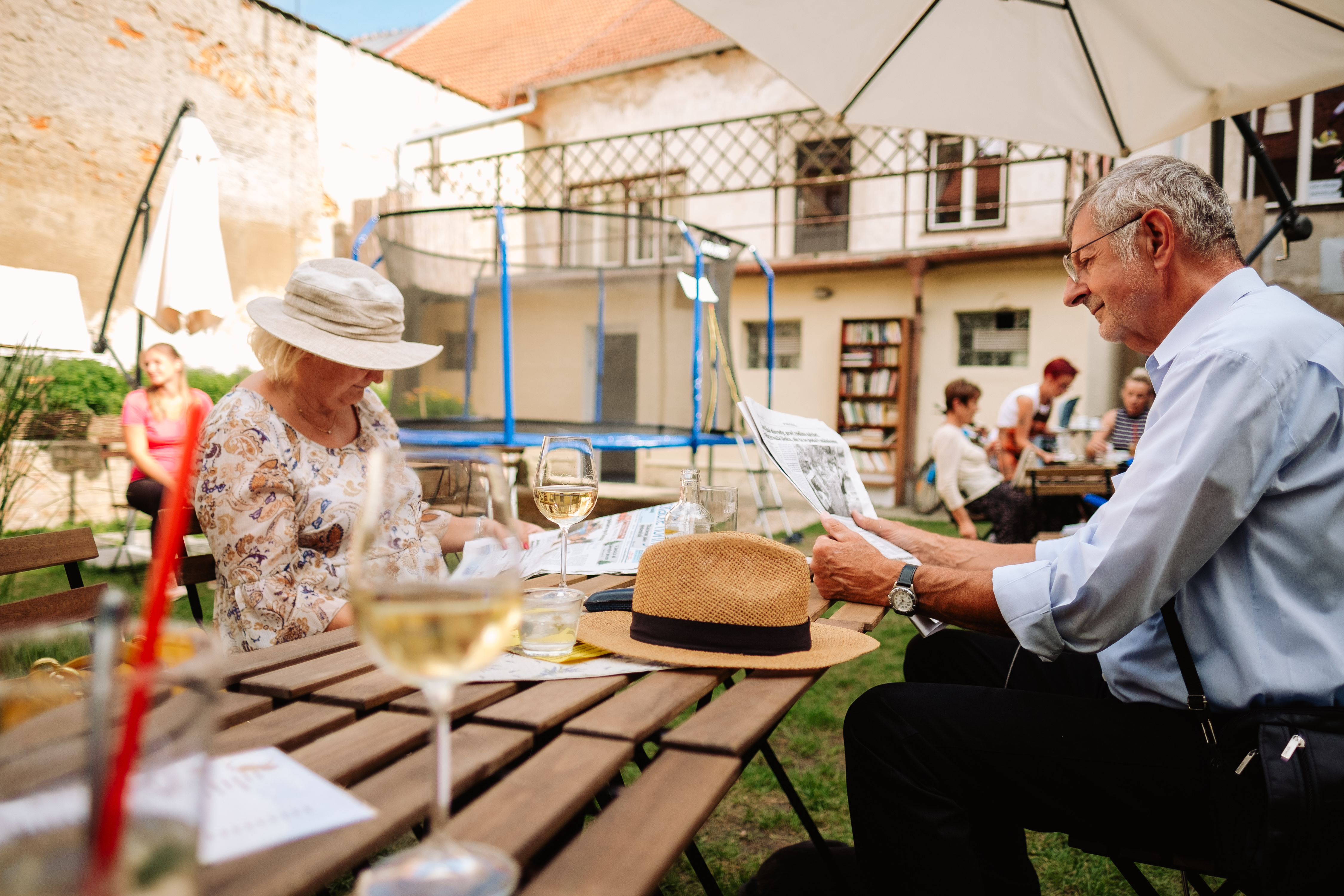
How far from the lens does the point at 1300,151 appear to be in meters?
7.99

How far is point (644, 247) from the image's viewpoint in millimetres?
12844

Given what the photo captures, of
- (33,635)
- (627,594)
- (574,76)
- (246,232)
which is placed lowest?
(627,594)

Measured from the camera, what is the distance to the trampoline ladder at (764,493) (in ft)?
21.3

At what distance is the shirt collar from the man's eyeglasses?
0.59ft

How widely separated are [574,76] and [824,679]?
12.2 metres

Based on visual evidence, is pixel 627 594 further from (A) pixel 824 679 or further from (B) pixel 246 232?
(B) pixel 246 232

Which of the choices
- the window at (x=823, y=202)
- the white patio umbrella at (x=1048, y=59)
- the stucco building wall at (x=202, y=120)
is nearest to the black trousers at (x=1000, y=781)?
the white patio umbrella at (x=1048, y=59)

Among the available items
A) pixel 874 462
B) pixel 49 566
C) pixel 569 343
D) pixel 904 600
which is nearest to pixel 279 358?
pixel 49 566

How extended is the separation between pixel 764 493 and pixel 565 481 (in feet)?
27.1

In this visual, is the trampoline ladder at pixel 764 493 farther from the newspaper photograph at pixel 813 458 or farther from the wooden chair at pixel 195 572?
the wooden chair at pixel 195 572

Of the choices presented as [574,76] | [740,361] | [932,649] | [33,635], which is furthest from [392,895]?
[574,76]

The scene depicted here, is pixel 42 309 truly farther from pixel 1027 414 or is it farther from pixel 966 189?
pixel 966 189

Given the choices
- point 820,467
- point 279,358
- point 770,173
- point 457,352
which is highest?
point 770,173

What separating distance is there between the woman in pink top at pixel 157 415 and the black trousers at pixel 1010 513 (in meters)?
5.19
